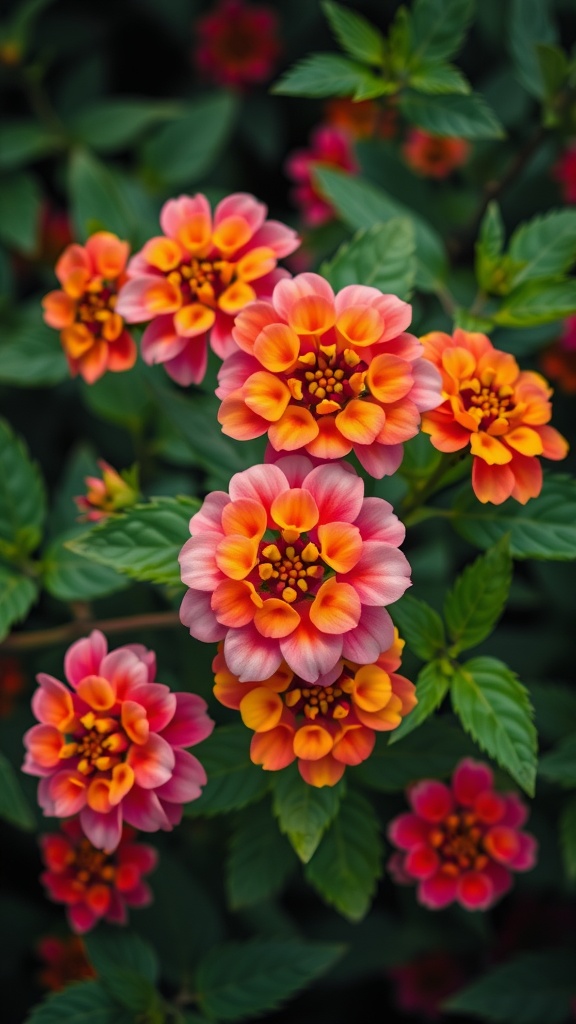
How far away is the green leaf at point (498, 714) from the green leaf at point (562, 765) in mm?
216

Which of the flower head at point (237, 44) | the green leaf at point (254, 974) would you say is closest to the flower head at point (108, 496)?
the green leaf at point (254, 974)

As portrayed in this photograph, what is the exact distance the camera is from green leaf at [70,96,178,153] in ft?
5.54

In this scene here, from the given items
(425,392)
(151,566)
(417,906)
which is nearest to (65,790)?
(151,566)

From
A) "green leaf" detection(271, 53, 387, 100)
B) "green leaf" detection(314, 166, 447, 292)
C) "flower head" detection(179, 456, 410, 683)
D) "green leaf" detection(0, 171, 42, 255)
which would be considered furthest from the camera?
"green leaf" detection(0, 171, 42, 255)

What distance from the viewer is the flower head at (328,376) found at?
2.75 feet

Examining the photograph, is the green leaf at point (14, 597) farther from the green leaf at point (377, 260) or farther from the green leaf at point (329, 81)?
the green leaf at point (329, 81)

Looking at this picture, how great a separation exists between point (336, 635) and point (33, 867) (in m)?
1.04

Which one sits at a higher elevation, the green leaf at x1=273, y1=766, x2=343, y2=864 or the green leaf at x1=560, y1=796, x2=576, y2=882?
the green leaf at x1=273, y1=766, x2=343, y2=864

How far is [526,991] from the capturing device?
4.34ft

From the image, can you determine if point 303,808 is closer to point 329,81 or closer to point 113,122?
point 329,81

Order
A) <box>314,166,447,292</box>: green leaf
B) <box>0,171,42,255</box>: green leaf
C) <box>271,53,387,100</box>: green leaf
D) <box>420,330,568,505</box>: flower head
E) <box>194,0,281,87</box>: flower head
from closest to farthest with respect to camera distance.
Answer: <box>420,330,568,505</box>: flower head
<box>271,53,387,100</box>: green leaf
<box>314,166,447,292</box>: green leaf
<box>0,171,42,255</box>: green leaf
<box>194,0,281,87</box>: flower head

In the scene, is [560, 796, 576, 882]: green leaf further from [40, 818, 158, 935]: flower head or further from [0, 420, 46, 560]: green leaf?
[0, 420, 46, 560]: green leaf

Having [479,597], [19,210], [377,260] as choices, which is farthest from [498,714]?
[19,210]

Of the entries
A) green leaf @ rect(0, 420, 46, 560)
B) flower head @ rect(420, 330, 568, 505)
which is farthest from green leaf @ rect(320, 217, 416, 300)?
green leaf @ rect(0, 420, 46, 560)
